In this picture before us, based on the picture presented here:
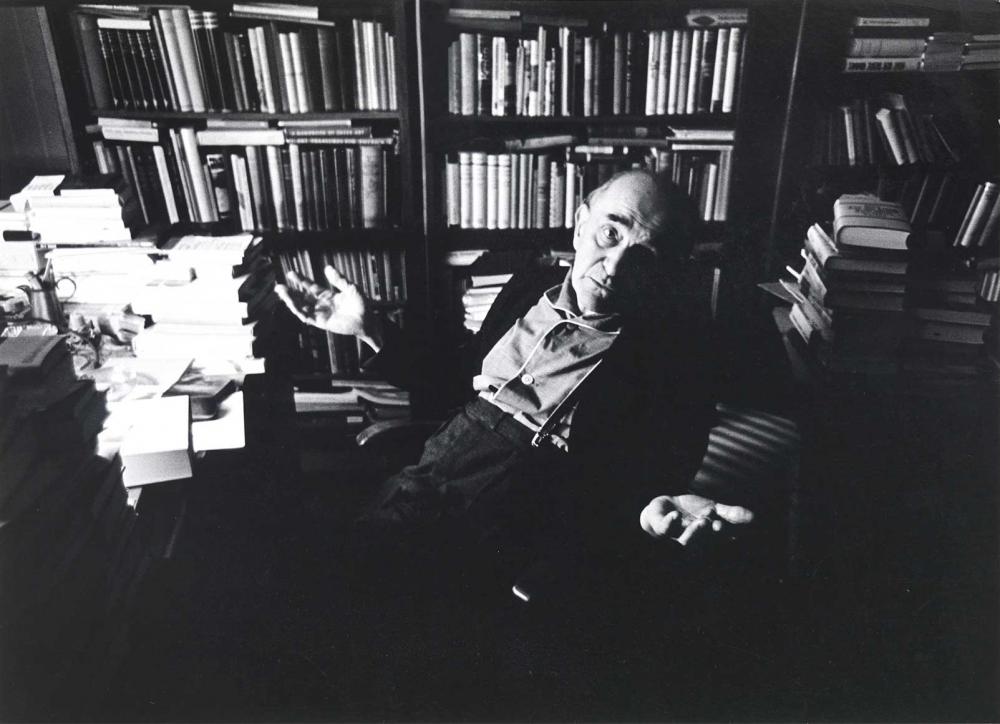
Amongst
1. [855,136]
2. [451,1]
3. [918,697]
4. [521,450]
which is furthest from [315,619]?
[855,136]

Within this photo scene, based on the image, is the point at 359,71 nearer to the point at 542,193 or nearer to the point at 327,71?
the point at 327,71

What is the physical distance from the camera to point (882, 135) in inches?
79.2

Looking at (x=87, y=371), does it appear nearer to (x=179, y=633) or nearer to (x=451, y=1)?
(x=179, y=633)

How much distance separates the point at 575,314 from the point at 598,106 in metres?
0.81

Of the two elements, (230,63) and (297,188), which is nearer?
(230,63)

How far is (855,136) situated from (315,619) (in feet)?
6.28

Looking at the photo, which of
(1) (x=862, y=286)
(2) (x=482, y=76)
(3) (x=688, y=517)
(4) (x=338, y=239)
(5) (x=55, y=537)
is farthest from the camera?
(4) (x=338, y=239)

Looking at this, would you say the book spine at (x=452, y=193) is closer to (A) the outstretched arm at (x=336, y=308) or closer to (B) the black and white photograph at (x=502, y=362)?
(B) the black and white photograph at (x=502, y=362)

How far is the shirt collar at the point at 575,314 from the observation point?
5.09 feet

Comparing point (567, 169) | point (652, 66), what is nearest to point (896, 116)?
point (652, 66)

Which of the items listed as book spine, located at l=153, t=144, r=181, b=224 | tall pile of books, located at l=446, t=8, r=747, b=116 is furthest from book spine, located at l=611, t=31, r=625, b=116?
book spine, located at l=153, t=144, r=181, b=224

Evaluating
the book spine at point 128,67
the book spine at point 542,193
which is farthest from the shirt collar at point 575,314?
the book spine at point 128,67

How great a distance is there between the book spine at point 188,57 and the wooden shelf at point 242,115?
0.03m

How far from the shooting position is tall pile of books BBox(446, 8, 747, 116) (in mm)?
1956
